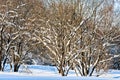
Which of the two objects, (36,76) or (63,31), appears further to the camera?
(63,31)

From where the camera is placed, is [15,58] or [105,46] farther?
[15,58]

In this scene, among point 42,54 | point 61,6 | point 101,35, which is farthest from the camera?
point 42,54

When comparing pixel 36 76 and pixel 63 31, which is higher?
pixel 63 31

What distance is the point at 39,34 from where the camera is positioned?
2008 centimetres

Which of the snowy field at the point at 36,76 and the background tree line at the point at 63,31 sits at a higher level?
the background tree line at the point at 63,31

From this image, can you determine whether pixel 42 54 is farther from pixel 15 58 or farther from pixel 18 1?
pixel 18 1

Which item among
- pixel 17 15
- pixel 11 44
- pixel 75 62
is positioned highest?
pixel 17 15

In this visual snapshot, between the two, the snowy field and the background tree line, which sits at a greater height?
the background tree line

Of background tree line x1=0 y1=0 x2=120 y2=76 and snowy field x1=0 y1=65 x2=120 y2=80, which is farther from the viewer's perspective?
background tree line x1=0 y1=0 x2=120 y2=76

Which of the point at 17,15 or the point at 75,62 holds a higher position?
the point at 17,15

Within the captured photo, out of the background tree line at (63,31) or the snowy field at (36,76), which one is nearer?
the snowy field at (36,76)

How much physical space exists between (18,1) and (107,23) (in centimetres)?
591

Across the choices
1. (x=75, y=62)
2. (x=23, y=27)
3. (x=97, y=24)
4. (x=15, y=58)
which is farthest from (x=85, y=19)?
(x=15, y=58)

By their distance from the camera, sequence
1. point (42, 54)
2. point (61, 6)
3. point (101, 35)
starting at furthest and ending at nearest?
point (42, 54) < point (101, 35) < point (61, 6)
